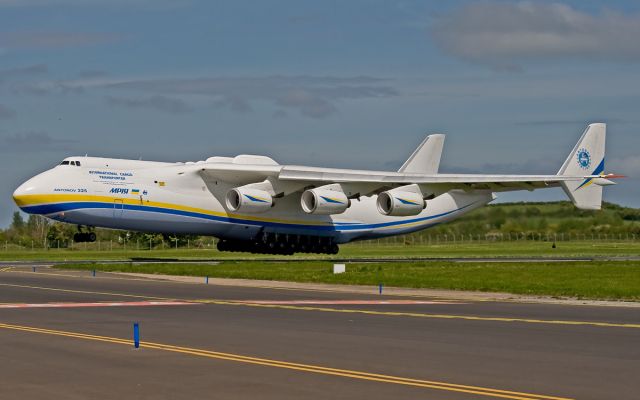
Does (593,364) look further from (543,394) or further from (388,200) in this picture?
(388,200)

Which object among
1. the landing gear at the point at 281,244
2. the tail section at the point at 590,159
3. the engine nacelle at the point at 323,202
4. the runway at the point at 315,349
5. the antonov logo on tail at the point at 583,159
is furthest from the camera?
the antonov logo on tail at the point at 583,159

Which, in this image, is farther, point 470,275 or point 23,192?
point 23,192

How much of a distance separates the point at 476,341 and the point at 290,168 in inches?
1451

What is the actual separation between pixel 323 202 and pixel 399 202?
152 inches

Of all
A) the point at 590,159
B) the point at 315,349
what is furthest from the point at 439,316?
the point at 590,159

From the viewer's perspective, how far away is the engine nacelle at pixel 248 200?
5475 centimetres

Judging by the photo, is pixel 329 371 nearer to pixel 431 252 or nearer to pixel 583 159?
pixel 583 159

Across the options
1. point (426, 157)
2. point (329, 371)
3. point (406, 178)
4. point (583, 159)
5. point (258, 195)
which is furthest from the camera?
point (426, 157)

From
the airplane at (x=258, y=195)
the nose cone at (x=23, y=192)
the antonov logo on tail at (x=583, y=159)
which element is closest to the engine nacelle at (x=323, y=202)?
the airplane at (x=258, y=195)

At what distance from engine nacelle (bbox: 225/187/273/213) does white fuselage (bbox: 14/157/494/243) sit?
911 mm

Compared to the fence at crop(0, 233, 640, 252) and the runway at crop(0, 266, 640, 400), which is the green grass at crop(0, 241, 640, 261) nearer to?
the fence at crop(0, 233, 640, 252)

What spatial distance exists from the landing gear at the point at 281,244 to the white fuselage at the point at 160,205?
413 mm

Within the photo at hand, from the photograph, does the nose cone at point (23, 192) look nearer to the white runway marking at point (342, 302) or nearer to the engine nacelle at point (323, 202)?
the engine nacelle at point (323, 202)

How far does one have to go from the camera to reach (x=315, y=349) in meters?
18.3
